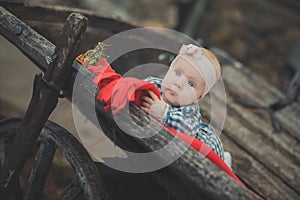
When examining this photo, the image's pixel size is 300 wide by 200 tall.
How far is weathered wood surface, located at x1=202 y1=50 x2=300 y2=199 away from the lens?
257cm

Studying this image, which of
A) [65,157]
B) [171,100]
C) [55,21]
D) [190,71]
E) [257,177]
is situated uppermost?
[190,71]

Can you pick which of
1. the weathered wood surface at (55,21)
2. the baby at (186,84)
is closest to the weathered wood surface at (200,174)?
the baby at (186,84)

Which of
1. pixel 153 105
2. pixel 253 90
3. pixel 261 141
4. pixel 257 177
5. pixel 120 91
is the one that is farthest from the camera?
pixel 253 90

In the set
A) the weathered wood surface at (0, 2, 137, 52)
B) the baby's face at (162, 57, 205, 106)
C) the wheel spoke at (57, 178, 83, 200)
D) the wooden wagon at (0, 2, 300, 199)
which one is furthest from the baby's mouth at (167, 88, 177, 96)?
the weathered wood surface at (0, 2, 137, 52)

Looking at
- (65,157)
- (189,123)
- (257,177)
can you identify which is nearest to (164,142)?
(189,123)

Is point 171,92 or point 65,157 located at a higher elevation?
point 171,92

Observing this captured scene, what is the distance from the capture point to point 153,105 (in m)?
1.78

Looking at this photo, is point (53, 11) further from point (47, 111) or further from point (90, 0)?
point (90, 0)

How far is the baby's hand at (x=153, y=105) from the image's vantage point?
1783mm

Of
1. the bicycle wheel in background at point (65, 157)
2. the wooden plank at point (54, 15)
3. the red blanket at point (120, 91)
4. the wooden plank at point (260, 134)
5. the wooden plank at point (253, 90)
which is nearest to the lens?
the red blanket at point (120, 91)

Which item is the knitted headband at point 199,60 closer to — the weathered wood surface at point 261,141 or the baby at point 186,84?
the baby at point 186,84

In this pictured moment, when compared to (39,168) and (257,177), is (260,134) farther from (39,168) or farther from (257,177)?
(39,168)

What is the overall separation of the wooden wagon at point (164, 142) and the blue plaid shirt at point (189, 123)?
218 mm

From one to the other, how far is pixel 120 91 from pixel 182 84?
36 cm
